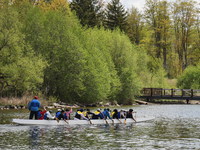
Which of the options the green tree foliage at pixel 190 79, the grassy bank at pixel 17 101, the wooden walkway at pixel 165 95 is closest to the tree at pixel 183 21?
the green tree foliage at pixel 190 79

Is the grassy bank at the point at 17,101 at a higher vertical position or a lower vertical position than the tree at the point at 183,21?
lower

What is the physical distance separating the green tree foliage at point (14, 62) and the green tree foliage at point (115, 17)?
32122mm

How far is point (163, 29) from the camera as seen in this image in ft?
228

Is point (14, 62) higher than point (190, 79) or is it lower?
higher

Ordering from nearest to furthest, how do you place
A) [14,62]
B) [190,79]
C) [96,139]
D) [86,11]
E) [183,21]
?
[96,139]
[14,62]
[190,79]
[86,11]
[183,21]

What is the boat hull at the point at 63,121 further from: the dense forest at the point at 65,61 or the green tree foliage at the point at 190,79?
the green tree foliage at the point at 190,79

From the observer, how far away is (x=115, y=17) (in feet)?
224

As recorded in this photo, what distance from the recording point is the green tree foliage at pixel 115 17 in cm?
6756

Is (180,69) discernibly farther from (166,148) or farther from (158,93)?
(166,148)

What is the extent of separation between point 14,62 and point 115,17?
3604 centimetres

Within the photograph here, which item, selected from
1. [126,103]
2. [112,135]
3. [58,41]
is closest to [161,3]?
[126,103]

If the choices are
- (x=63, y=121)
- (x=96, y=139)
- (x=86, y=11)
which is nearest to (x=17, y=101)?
(x=63, y=121)

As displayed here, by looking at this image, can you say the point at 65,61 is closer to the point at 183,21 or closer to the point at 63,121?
the point at 63,121

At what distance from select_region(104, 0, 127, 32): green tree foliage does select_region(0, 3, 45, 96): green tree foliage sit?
32122 mm
